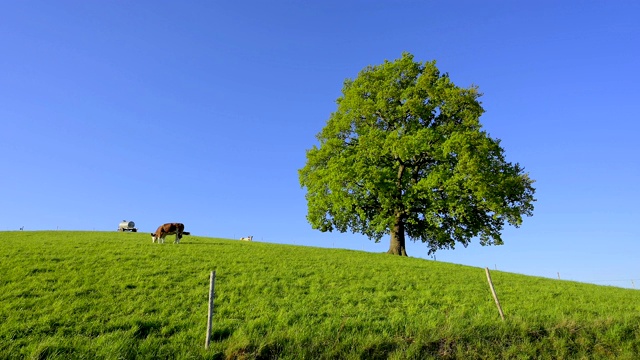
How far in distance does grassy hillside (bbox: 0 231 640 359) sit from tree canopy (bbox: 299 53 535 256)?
7.29 meters

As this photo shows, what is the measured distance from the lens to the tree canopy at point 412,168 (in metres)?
29.1

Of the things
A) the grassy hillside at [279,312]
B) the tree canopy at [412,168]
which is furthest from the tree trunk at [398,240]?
the grassy hillside at [279,312]

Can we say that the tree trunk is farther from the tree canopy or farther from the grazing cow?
the grazing cow

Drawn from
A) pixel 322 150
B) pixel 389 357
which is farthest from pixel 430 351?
pixel 322 150

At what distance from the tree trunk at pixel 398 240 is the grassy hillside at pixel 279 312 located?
330 inches

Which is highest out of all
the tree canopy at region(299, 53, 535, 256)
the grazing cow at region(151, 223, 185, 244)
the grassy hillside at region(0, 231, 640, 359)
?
the tree canopy at region(299, 53, 535, 256)

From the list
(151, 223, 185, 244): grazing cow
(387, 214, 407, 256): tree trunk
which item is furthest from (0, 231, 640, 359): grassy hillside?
(387, 214, 407, 256): tree trunk

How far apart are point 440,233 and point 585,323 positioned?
61.0ft

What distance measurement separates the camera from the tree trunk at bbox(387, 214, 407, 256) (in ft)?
107

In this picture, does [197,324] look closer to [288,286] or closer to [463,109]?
[288,286]

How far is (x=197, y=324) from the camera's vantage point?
11.6m

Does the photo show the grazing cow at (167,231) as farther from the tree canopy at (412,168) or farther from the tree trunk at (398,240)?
the tree trunk at (398,240)

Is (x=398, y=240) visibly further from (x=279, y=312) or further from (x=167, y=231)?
(x=279, y=312)

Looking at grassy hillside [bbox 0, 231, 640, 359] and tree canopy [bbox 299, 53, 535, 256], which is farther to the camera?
tree canopy [bbox 299, 53, 535, 256]
